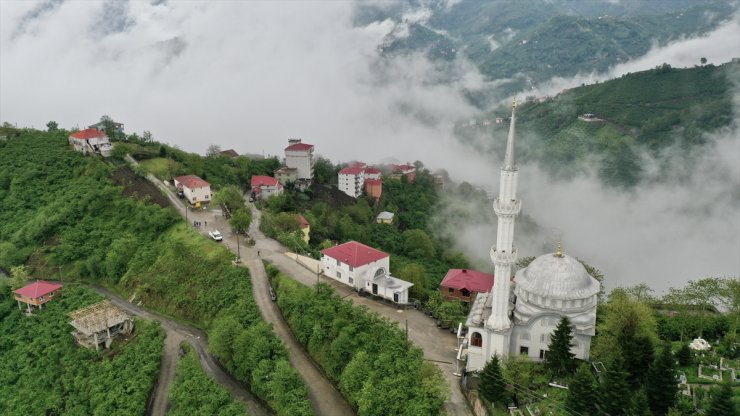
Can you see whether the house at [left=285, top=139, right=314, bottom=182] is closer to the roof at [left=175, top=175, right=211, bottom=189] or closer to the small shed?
the roof at [left=175, top=175, right=211, bottom=189]

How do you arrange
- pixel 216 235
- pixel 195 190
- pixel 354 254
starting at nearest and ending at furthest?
pixel 354 254
pixel 216 235
pixel 195 190

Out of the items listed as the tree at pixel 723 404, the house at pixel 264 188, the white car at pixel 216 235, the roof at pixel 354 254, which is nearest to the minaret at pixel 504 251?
the tree at pixel 723 404

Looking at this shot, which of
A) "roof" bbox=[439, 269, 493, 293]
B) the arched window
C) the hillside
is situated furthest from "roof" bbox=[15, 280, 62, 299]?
the hillside

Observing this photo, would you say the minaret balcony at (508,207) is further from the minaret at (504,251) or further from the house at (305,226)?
the house at (305,226)

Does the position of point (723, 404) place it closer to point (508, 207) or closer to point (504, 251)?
point (504, 251)

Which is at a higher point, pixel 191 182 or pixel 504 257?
pixel 191 182

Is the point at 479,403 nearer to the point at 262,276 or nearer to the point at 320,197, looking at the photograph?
the point at 262,276

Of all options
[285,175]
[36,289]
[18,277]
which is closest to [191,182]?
[18,277]
